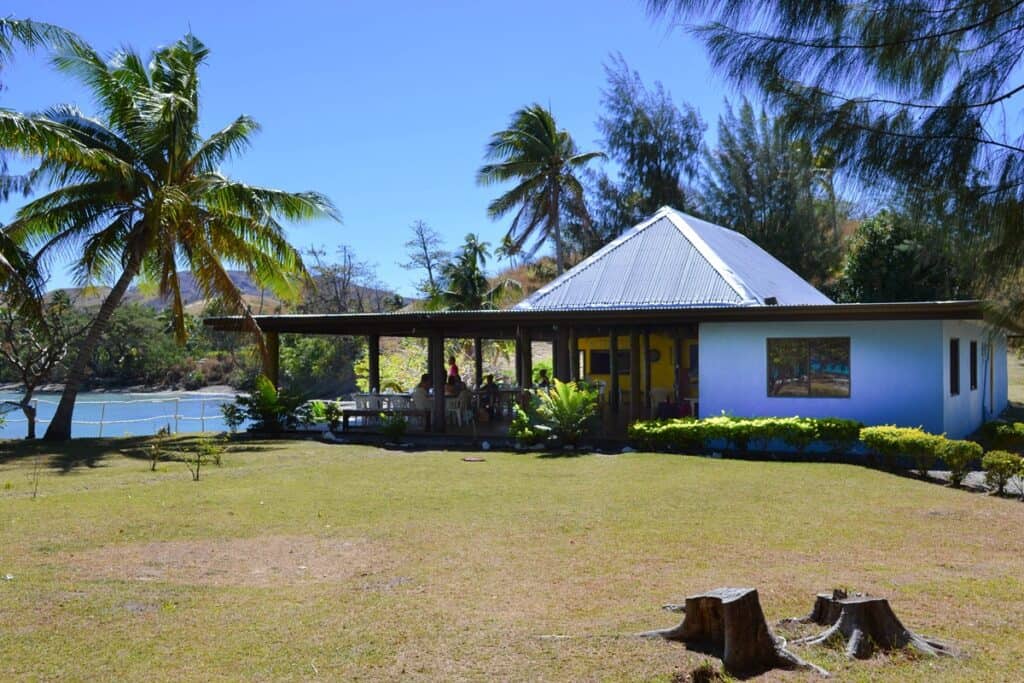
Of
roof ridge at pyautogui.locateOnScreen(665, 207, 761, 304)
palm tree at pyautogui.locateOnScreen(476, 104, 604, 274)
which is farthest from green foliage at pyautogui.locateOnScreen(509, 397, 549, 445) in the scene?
palm tree at pyautogui.locateOnScreen(476, 104, 604, 274)

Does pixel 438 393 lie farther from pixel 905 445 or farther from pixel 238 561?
pixel 238 561

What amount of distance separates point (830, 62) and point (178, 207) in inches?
570

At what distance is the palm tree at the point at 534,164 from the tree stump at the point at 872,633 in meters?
29.7

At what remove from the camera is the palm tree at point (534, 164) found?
111 feet

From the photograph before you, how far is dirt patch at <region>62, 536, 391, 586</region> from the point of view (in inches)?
285

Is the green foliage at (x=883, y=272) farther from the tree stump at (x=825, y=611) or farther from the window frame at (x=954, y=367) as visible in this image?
the tree stump at (x=825, y=611)

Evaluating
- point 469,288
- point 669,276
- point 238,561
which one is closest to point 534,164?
point 469,288

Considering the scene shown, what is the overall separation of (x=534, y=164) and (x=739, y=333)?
722 inches

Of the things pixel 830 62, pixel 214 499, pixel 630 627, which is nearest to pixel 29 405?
pixel 214 499

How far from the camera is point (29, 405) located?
19.8 m

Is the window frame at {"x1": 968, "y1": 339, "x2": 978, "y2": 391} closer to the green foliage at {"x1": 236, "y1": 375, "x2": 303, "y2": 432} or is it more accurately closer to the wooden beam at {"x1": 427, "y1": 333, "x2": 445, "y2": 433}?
the wooden beam at {"x1": 427, "y1": 333, "x2": 445, "y2": 433}

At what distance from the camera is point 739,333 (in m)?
17.1

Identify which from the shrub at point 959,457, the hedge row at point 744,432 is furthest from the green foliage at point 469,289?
the shrub at point 959,457

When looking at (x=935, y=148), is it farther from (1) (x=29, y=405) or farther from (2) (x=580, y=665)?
(1) (x=29, y=405)
